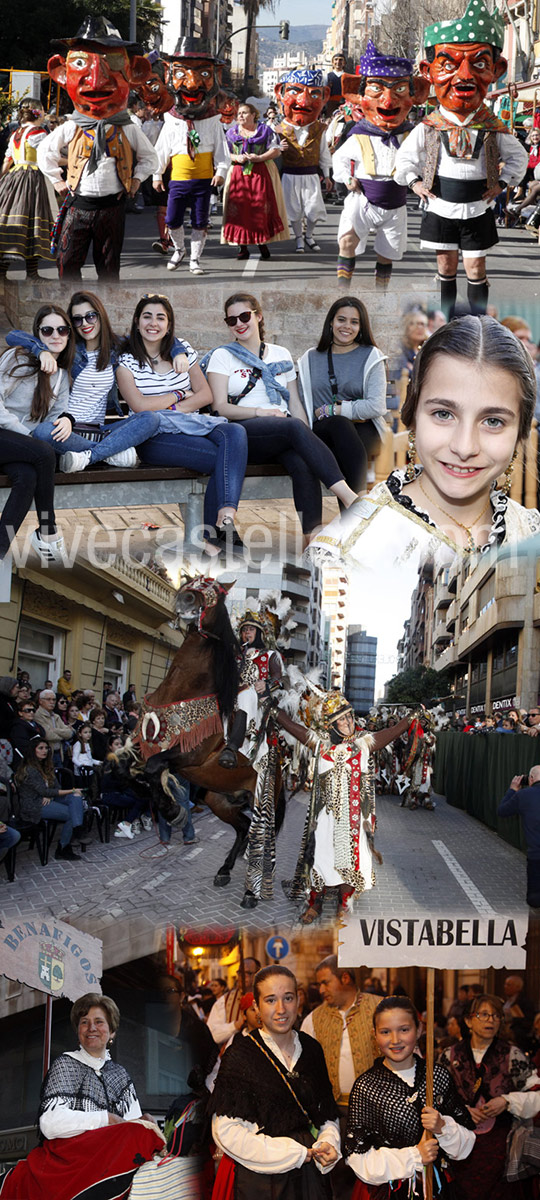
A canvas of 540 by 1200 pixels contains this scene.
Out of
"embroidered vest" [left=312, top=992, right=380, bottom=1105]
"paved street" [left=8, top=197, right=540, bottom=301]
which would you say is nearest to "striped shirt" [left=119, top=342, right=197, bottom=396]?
"paved street" [left=8, top=197, right=540, bottom=301]

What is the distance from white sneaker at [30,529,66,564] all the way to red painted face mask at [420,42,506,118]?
2440 mm

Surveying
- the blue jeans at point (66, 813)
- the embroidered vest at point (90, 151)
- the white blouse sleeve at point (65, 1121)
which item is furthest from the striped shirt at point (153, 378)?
the white blouse sleeve at point (65, 1121)

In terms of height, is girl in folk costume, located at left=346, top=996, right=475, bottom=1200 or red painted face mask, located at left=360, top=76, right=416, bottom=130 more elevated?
red painted face mask, located at left=360, top=76, right=416, bottom=130

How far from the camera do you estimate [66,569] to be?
500 centimetres

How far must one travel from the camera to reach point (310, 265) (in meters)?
5.48

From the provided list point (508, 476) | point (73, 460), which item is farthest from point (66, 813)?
point (508, 476)

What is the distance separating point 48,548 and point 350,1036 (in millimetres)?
2194

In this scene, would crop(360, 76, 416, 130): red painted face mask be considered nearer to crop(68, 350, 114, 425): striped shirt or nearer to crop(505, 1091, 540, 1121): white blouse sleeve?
crop(68, 350, 114, 425): striped shirt

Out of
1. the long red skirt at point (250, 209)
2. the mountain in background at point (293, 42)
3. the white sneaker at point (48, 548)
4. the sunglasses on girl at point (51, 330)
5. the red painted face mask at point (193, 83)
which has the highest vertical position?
the mountain in background at point (293, 42)

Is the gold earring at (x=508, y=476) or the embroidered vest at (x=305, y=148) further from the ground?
the embroidered vest at (x=305, y=148)

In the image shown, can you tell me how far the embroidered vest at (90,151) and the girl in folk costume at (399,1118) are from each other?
12.0ft

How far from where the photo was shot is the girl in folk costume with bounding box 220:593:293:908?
16.0 ft

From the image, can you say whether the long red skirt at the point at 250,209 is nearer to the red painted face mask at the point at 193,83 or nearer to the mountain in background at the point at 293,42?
the red painted face mask at the point at 193,83

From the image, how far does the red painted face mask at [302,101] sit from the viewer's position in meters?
5.50
